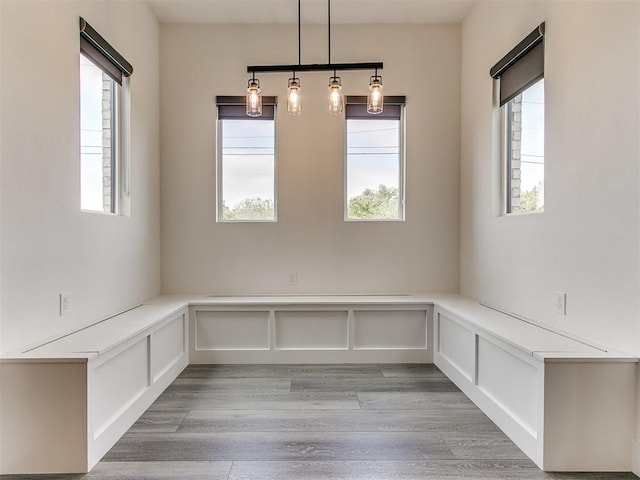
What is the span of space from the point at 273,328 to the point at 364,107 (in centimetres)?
222

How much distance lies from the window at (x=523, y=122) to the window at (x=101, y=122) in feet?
9.26

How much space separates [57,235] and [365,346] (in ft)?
7.83

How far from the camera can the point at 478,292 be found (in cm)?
328

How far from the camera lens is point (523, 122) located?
2771 mm

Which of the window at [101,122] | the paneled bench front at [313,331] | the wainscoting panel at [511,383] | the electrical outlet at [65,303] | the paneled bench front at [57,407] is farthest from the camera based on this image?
the paneled bench front at [313,331]

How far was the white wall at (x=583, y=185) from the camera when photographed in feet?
5.82

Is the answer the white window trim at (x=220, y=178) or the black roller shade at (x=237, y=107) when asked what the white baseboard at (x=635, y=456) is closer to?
the white window trim at (x=220, y=178)

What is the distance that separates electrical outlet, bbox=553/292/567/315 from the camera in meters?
2.18

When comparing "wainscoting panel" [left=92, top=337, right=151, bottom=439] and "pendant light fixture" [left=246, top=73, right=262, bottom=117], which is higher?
"pendant light fixture" [left=246, top=73, right=262, bottom=117]

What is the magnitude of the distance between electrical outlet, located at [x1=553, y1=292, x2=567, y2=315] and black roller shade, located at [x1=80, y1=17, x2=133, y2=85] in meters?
3.23

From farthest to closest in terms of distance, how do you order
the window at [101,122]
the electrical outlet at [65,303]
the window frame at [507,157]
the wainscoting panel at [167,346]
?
the window frame at [507,157] → the wainscoting panel at [167,346] → the window at [101,122] → the electrical outlet at [65,303]

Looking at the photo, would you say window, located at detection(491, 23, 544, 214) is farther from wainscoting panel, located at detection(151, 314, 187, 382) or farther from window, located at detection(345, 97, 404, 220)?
wainscoting panel, located at detection(151, 314, 187, 382)

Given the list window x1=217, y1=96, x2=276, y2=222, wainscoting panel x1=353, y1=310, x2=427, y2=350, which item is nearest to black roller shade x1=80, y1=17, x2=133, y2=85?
window x1=217, y1=96, x2=276, y2=222

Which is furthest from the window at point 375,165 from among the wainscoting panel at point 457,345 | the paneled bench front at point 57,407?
the paneled bench front at point 57,407
